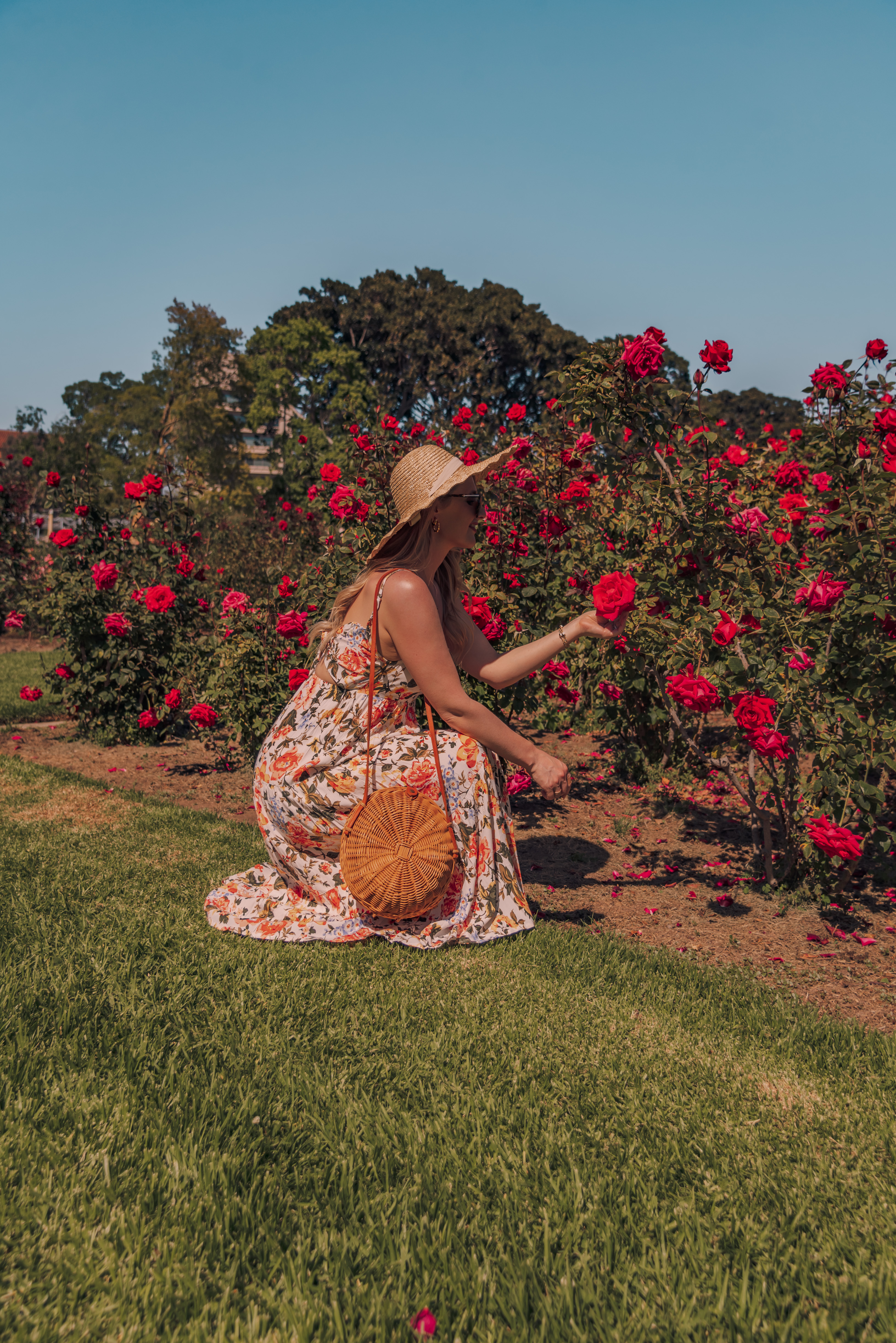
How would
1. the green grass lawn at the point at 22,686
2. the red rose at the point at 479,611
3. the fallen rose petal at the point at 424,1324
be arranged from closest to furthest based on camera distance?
the fallen rose petal at the point at 424,1324 < the red rose at the point at 479,611 < the green grass lawn at the point at 22,686

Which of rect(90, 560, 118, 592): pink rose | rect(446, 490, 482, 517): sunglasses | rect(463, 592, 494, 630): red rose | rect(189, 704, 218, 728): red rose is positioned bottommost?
rect(189, 704, 218, 728): red rose

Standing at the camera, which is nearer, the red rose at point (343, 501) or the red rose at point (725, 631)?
the red rose at point (725, 631)

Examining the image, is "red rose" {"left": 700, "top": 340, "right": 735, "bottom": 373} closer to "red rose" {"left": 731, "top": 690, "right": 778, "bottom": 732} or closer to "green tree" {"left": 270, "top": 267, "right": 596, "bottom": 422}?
"red rose" {"left": 731, "top": 690, "right": 778, "bottom": 732}

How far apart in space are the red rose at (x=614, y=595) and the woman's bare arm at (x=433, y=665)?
49cm

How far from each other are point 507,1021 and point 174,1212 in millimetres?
1059

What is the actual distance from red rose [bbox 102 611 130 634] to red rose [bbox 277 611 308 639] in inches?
81.5

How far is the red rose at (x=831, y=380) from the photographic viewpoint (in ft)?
11.2

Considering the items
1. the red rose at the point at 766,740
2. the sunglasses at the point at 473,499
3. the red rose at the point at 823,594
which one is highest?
the sunglasses at the point at 473,499

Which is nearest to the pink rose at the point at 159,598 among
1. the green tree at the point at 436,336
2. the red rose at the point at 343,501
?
the red rose at the point at 343,501

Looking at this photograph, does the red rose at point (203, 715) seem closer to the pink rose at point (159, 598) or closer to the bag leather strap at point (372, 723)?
the pink rose at point (159, 598)

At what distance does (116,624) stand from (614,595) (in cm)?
426

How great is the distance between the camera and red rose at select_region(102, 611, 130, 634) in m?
5.87

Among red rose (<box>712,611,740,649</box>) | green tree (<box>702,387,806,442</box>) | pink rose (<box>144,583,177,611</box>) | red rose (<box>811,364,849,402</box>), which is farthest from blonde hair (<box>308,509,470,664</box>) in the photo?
green tree (<box>702,387,806,442</box>)

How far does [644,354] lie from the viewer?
308 centimetres
